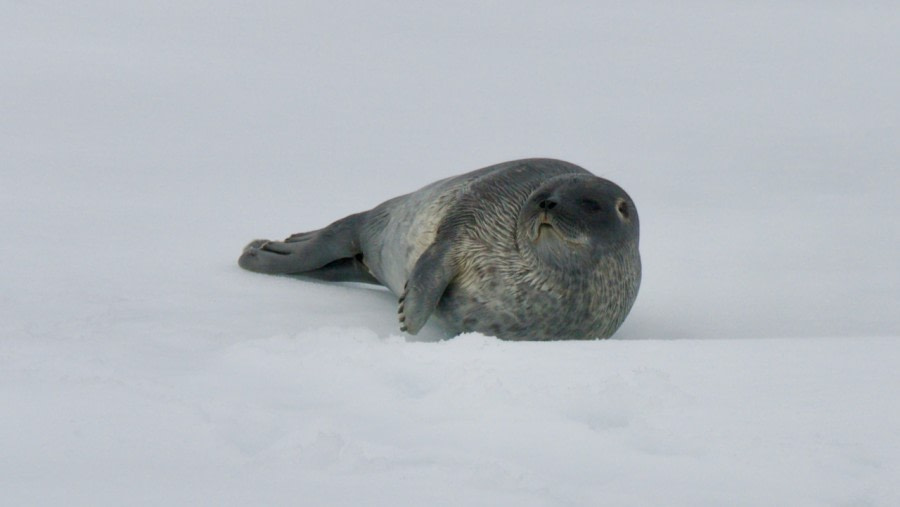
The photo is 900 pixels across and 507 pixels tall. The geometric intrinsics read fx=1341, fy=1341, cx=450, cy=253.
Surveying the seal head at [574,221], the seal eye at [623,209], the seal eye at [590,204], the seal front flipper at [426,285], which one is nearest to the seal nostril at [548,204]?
the seal head at [574,221]

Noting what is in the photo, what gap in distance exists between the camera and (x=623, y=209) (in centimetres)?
527

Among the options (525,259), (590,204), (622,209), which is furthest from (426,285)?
(622,209)

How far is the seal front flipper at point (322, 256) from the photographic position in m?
6.32

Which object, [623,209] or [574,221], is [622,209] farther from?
[574,221]

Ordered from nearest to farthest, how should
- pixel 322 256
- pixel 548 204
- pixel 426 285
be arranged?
pixel 548 204, pixel 426 285, pixel 322 256

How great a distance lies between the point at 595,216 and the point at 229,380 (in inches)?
75.4

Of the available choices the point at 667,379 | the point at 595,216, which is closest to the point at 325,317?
the point at 595,216

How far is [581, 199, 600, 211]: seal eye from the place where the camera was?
5.13 m

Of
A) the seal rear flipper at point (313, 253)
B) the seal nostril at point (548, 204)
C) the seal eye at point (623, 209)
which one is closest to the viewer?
the seal nostril at point (548, 204)

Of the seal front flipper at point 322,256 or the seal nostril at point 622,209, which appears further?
the seal front flipper at point 322,256

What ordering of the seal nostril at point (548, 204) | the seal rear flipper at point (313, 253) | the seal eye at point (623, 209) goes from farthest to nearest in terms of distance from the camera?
the seal rear flipper at point (313, 253)
the seal eye at point (623, 209)
the seal nostril at point (548, 204)

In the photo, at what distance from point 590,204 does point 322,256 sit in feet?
5.44

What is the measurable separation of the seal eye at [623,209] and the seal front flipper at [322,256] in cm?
151

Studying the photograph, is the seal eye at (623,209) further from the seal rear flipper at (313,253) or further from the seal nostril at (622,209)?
the seal rear flipper at (313,253)
